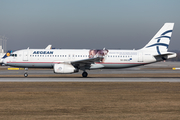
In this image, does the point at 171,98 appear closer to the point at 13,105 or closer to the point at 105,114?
the point at 105,114

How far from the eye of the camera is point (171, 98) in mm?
21281

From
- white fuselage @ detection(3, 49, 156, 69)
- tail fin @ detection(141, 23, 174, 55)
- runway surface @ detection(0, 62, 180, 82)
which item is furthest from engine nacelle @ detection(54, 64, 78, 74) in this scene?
tail fin @ detection(141, 23, 174, 55)

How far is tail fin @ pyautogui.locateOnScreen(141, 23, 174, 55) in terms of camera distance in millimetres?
43688

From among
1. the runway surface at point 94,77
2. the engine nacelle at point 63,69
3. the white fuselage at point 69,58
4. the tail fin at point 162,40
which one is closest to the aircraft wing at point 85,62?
the white fuselage at point 69,58

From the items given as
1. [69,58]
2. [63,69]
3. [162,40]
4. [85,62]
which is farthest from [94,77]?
[162,40]

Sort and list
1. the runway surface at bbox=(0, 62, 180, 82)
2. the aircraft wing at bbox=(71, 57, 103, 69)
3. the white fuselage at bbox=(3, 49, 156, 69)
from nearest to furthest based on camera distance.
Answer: the runway surface at bbox=(0, 62, 180, 82)
the aircraft wing at bbox=(71, 57, 103, 69)
the white fuselage at bbox=(3, 49, 156, 69)

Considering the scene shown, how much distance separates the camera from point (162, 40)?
43.8 meters

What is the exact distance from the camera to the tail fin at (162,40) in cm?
4369

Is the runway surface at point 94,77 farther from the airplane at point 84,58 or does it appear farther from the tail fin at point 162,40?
the tail fin at point 162,40

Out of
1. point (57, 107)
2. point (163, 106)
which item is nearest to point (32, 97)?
point (57, 107)

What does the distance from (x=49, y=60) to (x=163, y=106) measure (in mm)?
25848

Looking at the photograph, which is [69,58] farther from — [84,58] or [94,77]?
[94,77]

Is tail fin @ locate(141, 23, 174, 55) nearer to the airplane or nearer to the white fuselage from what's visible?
the airplane

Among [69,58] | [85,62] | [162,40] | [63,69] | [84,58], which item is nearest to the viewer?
[63,69]
